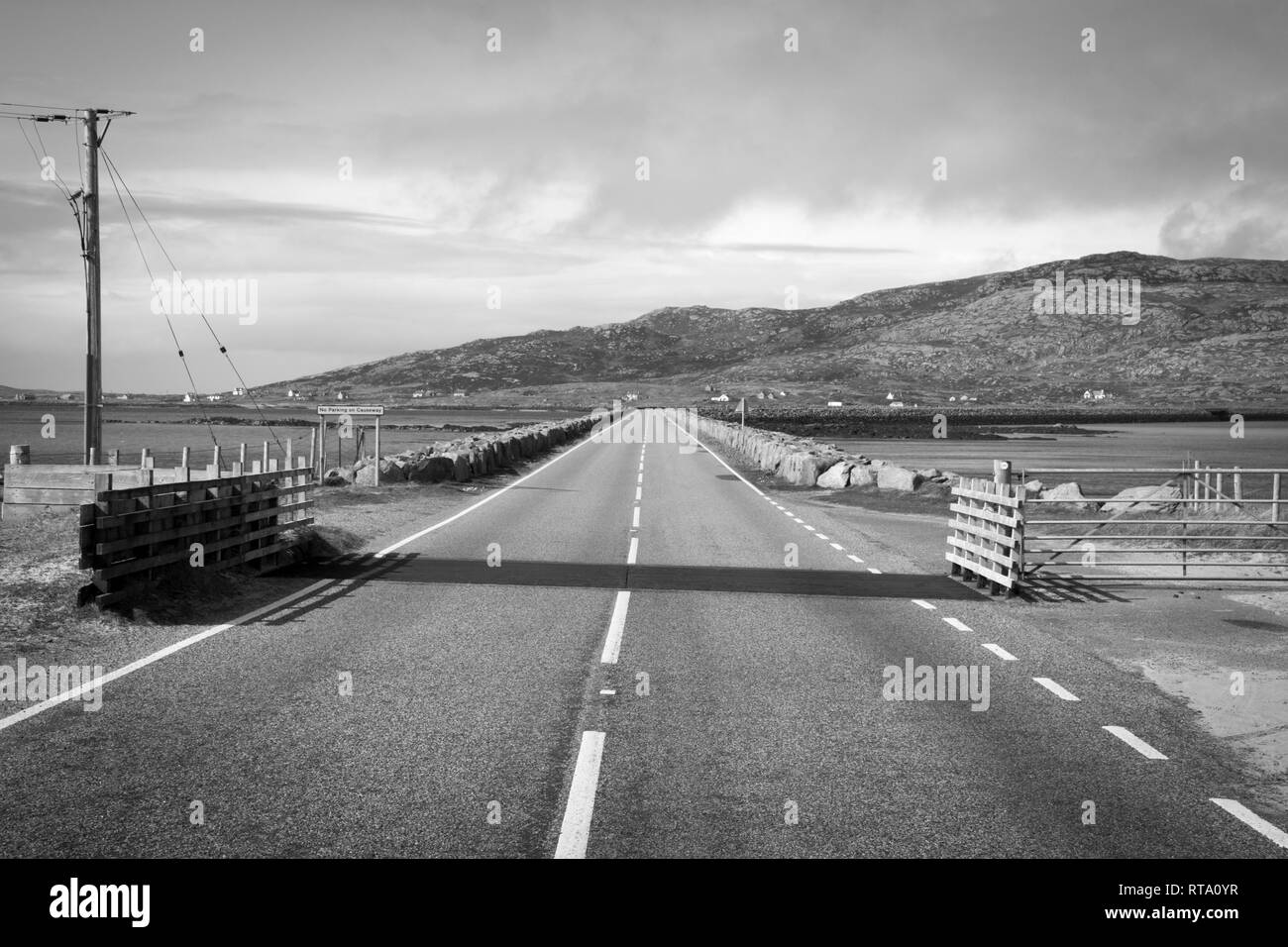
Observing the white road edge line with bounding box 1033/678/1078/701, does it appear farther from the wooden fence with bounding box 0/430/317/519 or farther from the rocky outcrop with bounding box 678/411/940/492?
the rocky outcrop with bounding box 678/411/940/492

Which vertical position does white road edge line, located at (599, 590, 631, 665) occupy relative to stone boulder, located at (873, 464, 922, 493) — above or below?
below

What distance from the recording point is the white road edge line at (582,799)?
5438mm

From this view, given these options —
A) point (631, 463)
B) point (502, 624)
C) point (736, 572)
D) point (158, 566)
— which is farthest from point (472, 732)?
point (631, 463)

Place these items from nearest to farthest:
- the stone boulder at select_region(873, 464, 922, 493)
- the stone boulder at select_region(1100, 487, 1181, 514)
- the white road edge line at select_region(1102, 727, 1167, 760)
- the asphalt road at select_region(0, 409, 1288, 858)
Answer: the asphalt road at select_region(0, 409, 1288, 858), the white road edge line at select_region(1102, 727, 1167, 760), the stone boulder at select_region(1100, 487, 1181, 514), the stone boulder at select_region(873, 464, 922, 493)

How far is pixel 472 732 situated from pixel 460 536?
40.9 feet

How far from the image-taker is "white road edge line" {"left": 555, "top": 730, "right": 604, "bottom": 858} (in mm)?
5438

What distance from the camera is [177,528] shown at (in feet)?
41.6

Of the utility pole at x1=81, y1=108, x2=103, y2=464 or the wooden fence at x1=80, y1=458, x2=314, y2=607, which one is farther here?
the utility pole at x1=81, y1=108, x2=103, y2=464

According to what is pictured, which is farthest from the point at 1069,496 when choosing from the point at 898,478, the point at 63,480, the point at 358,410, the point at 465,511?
the point at 63,480

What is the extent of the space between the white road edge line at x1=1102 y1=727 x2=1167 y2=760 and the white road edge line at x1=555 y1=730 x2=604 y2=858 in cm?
370

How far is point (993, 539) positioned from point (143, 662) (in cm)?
1060

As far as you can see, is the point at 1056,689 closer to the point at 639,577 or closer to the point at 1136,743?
the point at 1136,743

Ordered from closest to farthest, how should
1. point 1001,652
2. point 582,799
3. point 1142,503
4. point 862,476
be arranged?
point 582,799 < point 1001,652 < point 1142,503 < point 862,476

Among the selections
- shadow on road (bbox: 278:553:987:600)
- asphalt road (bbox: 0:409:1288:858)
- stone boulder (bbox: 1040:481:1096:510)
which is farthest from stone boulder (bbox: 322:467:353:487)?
stone boulder (bbox: 1040:481:1096:510)
